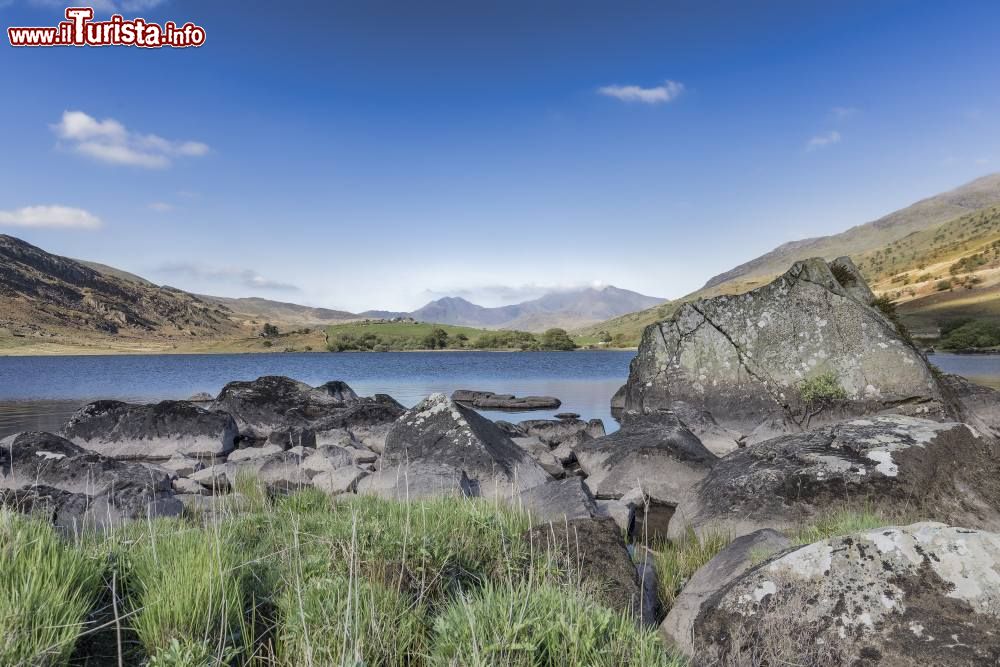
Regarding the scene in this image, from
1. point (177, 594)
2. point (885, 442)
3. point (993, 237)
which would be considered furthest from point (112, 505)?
point (993, 237)

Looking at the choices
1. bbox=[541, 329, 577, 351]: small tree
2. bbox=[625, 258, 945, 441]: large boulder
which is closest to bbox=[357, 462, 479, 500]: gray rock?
bbox=[625, 258, 945, 441]: large boulder

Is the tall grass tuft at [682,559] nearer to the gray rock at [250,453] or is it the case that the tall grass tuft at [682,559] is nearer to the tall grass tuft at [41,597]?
the tall grass tuft at [41,597]

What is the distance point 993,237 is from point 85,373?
17353 centimetres

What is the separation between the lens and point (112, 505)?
9773 millimetres

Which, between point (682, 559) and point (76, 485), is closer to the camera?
point (682, 559)

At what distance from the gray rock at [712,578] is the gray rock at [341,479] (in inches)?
308

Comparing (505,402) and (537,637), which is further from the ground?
(537,637)

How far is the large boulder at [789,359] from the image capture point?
55.6 feet

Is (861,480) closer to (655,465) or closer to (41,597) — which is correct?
(655,465)

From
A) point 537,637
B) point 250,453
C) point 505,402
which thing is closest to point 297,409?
point 250,453

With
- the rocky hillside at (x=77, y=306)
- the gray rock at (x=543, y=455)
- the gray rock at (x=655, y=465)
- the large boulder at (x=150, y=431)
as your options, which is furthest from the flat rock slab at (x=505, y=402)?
the rocky hillside at (x=77, y=306)

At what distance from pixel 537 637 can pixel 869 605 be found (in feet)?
8.81

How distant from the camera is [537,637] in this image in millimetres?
4105

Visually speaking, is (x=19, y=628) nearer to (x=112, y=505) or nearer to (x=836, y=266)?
(x=112, y=505)
